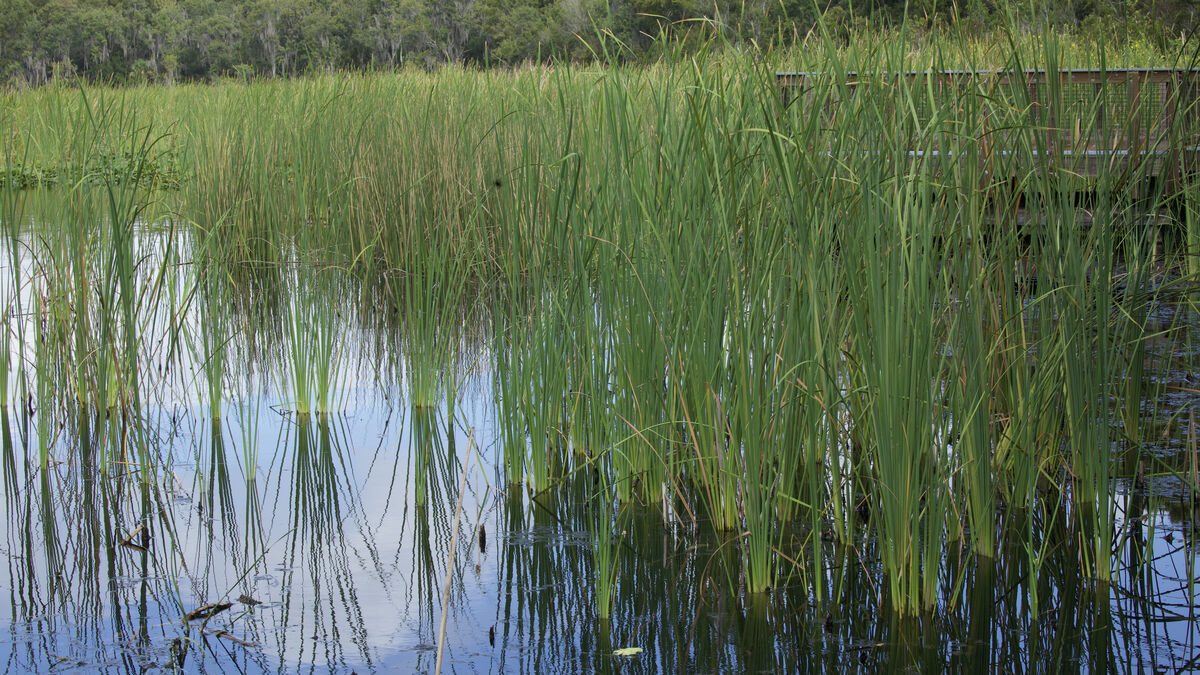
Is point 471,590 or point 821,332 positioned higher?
point 821,332

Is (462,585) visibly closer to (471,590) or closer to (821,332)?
(471,590)

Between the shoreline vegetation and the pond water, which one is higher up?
the shoreline vegetation

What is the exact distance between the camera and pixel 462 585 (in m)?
2.05

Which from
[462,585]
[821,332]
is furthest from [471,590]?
[821,332]

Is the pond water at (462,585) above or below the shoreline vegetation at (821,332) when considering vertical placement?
below

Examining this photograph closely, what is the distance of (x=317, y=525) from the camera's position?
7.89 feet

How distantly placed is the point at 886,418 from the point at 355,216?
11.7 feet

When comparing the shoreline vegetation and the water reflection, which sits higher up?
the shoreline vegetation

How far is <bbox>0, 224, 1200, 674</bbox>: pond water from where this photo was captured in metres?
1.74

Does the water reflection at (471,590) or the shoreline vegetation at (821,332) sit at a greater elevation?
the shoreline vegetation at (821,332)

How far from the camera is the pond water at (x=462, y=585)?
1.74m

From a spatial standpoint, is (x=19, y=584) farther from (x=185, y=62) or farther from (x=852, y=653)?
(x=185, y=62)

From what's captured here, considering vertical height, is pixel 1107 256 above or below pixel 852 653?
above

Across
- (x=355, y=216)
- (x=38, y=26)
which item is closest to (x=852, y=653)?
(x=355, y=216)
